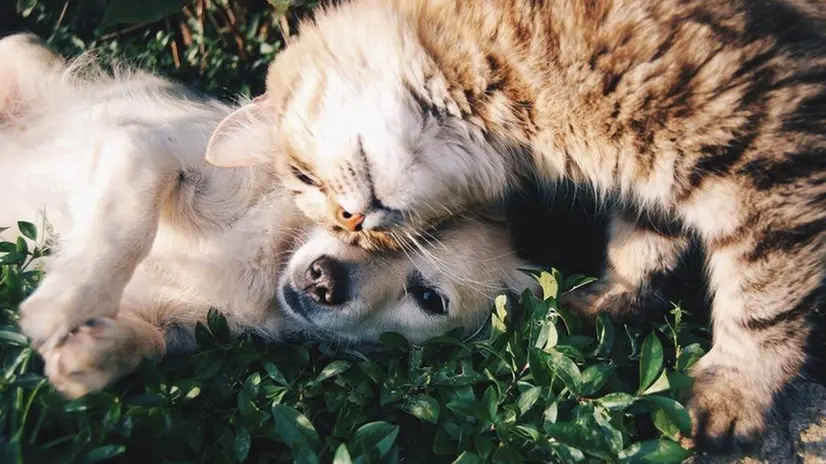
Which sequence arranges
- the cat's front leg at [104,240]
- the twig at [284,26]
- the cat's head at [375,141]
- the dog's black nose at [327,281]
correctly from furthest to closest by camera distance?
the twig at [284,26]
the dog's black nose at [327,281]
the cat's head at [375,141]
the cat's front leg at [104,240]

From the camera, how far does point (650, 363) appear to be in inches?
84.3

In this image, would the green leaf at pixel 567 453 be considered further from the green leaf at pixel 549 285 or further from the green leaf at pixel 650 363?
the green leaf at pixel 549 285

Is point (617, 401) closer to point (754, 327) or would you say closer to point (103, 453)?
point (754, 327)

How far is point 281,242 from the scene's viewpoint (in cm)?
284

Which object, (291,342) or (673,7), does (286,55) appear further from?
(673,7)

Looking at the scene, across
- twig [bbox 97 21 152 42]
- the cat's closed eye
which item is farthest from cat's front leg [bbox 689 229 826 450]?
twig [bbox 97 21 152 42]

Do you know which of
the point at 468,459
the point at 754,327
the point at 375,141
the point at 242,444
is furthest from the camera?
the point at 375,141

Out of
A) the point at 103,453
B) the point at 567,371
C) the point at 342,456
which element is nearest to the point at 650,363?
the point at 567,371

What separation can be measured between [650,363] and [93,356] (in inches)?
58.6

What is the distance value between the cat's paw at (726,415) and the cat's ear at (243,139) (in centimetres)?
162

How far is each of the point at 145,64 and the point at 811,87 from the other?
3103 mm

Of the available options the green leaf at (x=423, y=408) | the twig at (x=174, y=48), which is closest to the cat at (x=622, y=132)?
the green leaf at (x=423, y=408)

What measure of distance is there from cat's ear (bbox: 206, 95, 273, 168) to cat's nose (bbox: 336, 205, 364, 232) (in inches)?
16.9

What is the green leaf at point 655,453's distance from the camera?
192cm
